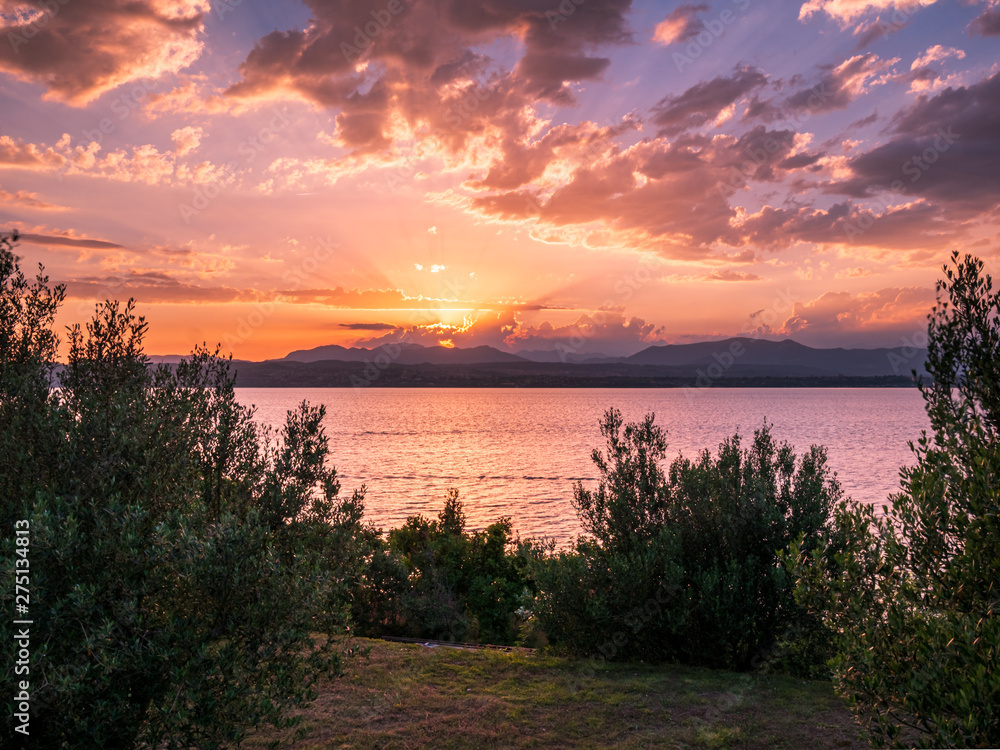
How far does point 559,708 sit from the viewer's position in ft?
40.2

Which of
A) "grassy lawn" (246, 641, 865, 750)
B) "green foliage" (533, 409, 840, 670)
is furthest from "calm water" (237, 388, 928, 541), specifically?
"grassy lawn" (246, 641, 865, 750)

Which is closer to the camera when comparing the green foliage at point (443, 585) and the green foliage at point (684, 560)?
the green foliage at point (684, 560)

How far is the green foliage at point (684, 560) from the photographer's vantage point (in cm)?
1524

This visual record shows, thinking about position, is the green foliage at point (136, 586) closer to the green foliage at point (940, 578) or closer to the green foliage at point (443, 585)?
the green foliage at point (940, 578)

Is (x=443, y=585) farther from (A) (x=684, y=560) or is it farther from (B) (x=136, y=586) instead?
(B) (x=136, y=586)

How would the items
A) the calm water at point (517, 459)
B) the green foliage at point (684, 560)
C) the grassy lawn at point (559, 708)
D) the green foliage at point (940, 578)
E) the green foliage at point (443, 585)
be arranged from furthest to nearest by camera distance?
1. the calm water at point (517, 459)
2. the green foliage at point (443, 585)
3. the green foliage at point (684, 560)
4. the grassy lawn at point (559, 708)
5. the green foliage at point (940, 578)

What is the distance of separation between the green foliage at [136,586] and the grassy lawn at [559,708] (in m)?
3.49

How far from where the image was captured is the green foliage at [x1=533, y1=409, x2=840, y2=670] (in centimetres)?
1524

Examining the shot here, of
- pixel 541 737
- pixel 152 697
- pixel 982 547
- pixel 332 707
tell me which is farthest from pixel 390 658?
pixel 982 547

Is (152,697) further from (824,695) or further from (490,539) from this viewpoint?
(490,539)

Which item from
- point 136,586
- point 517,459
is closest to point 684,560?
point 136,586

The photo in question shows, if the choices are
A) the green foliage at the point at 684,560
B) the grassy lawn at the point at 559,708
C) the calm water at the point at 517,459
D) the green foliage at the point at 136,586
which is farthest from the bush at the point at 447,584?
the calm water at the point at 517,459

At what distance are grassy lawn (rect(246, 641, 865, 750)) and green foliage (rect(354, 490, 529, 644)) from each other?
488 centimetres

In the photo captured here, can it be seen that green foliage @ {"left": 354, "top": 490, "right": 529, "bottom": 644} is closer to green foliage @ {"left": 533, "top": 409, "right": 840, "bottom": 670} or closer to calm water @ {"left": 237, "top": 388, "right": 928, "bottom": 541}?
green foliage @ {"left": 533, "top": 409, "right": 840, "bottom": 670}
